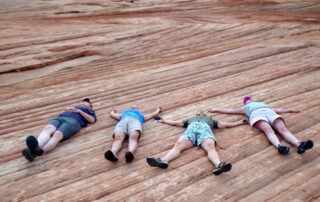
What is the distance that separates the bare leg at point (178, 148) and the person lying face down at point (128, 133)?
371mm

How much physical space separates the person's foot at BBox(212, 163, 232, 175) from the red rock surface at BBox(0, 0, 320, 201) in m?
0.06

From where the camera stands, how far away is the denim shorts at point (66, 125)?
10.4 ft

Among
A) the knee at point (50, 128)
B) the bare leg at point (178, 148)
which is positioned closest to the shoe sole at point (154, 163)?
the bare leg at point (178, 148)

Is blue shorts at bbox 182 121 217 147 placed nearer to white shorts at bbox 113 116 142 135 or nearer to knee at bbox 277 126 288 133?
white shorts at bbox 113 116 142 135

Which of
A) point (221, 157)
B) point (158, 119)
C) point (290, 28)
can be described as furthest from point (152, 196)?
point (290, 28)

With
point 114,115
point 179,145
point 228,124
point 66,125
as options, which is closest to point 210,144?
point 179,145

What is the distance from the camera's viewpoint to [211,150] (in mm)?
2764

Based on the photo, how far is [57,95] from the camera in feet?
14.7

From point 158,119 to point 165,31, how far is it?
399cm

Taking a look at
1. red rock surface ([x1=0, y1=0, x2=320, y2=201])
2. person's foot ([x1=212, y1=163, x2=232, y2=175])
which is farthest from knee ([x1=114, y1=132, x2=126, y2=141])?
person's foot ([x1=212, y1=163, x2=232, y2=175])

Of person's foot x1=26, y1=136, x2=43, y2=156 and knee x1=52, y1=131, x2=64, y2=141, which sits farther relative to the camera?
knee x1=52, y1=131, x2=64, y2=141

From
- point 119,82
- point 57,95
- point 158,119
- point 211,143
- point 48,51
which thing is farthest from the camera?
point 48,51

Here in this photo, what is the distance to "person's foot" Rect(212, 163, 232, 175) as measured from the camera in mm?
2370

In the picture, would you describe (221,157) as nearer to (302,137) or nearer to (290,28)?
(302,137)
